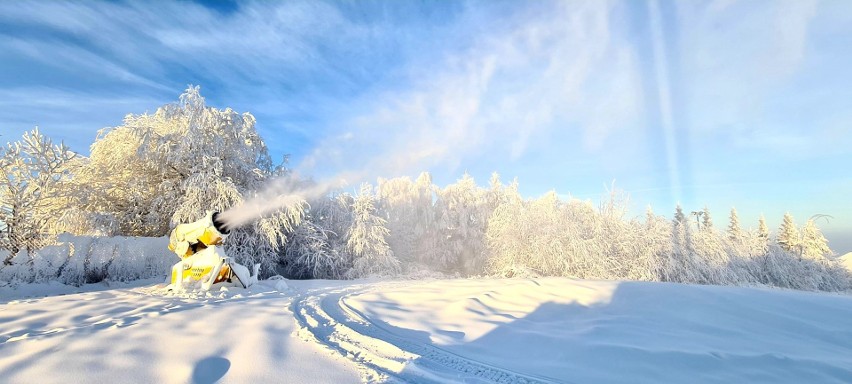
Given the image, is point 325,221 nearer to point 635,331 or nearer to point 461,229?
point 461,229

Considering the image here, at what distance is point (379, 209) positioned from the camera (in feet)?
59.6

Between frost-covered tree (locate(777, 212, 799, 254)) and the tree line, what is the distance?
1095cm

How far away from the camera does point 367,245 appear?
622 inches

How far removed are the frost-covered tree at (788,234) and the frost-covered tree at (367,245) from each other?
31.3 metres

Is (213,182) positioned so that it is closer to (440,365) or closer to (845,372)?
(440,365)

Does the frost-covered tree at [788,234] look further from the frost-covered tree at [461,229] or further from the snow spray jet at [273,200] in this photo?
the snow spray jet at [273,200]

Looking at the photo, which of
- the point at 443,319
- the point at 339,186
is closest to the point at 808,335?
the point at 443,319

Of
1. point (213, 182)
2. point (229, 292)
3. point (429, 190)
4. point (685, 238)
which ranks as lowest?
point (229, 292)

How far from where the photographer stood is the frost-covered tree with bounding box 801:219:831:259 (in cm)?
2623

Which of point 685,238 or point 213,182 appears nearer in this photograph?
point 213,182

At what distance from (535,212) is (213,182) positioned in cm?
1274

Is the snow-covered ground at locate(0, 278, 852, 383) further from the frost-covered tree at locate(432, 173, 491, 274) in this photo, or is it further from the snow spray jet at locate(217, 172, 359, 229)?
the frost-covered tree at locate(432, 173, 491, 274)

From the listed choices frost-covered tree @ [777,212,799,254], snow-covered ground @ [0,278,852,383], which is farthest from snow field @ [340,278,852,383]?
frost-covered tree @ [777,212,799,254]

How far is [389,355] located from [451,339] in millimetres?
751
